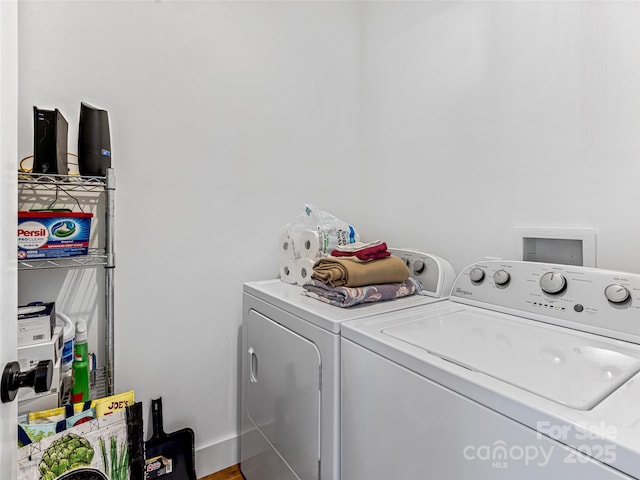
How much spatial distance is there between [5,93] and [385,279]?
107 cm

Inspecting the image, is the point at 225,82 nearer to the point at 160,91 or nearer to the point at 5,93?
the point at 160,91

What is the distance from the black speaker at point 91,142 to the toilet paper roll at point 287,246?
2.41ft

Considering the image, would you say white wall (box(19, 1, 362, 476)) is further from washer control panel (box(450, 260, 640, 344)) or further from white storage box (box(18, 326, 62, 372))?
washer control panel (box(450, 260, 640, 344))

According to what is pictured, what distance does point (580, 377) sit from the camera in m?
0.66

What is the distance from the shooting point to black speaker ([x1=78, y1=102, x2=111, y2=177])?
46.5 inches

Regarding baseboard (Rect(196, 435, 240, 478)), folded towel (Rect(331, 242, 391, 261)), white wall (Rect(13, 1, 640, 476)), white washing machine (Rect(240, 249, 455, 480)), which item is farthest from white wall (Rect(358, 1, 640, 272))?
baseboard (Rect(196, 435, 240, 478))

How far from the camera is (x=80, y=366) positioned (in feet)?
3.95

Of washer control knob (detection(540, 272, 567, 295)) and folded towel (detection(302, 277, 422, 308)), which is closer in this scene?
washer control knob (detection(540, 272, 567, 295))

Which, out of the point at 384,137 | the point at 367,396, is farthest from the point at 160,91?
the point at 367,396

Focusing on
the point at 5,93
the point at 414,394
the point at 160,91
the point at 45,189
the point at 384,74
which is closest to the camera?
the point at 5,93

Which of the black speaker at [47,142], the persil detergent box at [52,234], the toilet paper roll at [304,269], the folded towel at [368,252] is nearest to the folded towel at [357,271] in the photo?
the folded towel at [368,252]

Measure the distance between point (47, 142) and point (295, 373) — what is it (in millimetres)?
1044

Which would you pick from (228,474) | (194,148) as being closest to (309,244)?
(194,148)

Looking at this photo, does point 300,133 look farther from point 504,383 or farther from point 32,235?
→ point 504,383
